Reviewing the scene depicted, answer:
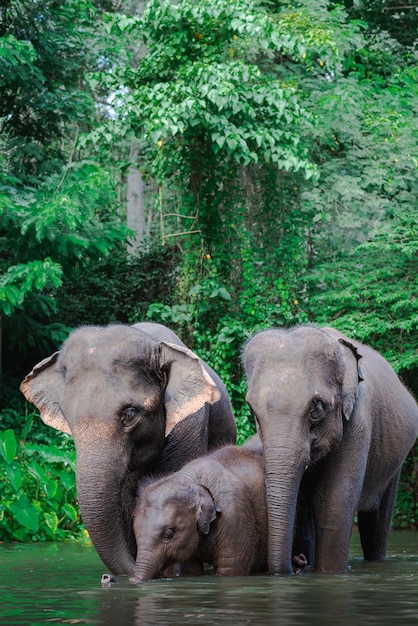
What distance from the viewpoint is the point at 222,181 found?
745 inches

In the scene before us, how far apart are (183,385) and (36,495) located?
5560mm

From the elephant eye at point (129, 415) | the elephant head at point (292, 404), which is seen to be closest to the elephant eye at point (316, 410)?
the elephant head at point (292, 404)

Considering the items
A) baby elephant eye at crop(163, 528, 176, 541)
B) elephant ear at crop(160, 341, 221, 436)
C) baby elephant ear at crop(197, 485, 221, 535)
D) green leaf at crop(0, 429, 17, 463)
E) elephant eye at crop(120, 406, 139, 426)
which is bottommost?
baby elephant eye at crop(163, 528, 176, 541)

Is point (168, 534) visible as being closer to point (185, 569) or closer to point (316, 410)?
point (185, 569)

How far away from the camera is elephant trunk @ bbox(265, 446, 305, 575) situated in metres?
7.99

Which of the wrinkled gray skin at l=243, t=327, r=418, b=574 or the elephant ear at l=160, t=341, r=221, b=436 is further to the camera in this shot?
the elephant ear at l=160, t=341, r=221, b=436

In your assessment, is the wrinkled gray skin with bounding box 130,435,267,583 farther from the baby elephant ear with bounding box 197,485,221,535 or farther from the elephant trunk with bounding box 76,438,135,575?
the elephant trunk with bounding box 76,438,135,575

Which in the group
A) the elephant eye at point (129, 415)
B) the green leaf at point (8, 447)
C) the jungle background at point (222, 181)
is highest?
the jungle background at point (222, 181)

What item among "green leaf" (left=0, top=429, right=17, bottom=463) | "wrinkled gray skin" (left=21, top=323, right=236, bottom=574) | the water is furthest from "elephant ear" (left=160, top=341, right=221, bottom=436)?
"green leaf" (left=0, top=429, right=17, bottom=463)

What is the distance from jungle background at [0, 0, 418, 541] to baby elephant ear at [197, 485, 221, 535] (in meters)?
8.26

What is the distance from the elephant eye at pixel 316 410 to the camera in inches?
329

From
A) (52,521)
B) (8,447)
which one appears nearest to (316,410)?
(52,521)

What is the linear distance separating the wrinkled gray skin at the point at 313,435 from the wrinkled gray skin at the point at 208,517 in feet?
1.00

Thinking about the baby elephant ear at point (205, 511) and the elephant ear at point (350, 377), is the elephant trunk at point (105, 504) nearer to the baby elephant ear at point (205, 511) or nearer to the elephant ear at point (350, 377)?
the baby elephant ear at point (205, 511)
